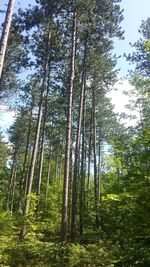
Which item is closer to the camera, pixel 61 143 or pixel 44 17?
pixel 44 17

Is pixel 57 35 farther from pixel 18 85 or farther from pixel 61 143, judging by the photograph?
pixel 61 143

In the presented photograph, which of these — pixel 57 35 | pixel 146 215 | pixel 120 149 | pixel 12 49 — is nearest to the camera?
pixel 146 215

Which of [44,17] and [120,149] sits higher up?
[44,17]

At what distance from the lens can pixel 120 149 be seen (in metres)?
6.97

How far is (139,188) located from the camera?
6.39 m

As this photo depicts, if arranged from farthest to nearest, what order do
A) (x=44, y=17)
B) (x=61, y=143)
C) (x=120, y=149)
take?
(x=61, y=143)
(x=44, y=17)
(x=120, y=149)

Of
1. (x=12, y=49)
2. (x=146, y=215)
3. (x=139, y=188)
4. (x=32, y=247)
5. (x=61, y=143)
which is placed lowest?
(x=32, y=247)

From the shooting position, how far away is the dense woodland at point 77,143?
662 cm

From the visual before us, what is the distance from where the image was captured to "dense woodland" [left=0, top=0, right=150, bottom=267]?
21.7ft

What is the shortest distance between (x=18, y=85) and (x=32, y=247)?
633 inches

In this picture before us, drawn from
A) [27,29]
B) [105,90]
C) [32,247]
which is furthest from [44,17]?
[32,247]

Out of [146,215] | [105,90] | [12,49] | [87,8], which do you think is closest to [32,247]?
[146,215]

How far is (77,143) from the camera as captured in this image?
18062 mm

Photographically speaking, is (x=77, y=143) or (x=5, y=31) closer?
(x=5, y=31)
